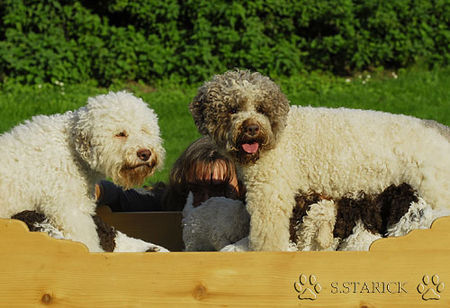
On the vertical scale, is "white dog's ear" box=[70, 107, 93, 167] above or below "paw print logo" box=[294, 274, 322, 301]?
above

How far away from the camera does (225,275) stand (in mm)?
3242

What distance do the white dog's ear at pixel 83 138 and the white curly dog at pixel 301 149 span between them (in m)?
0.57

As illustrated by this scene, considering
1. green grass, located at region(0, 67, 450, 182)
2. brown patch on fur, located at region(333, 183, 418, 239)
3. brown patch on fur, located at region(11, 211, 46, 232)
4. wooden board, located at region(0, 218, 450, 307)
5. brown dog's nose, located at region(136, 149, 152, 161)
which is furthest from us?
green grass, located at region(0, 67, 450, 182)

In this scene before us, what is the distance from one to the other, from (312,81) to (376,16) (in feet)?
4.01

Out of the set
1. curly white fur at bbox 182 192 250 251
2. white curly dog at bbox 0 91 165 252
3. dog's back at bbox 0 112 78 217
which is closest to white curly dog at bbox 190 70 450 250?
curly white fur at bbox 182 192 250 251

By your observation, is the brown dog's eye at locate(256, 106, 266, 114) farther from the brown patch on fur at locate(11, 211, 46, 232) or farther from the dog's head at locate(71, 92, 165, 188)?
the brown patch on fur at locate(11, 211, 46, 232)

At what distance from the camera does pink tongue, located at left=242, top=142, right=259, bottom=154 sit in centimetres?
329

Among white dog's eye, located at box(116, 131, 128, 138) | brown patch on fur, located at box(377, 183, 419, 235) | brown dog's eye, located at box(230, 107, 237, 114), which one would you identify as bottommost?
white dog's eye, located at box(116, 131, 128, 138)

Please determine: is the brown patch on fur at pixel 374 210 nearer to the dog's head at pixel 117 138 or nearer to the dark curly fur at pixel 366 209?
the dark curly fur at pixel 366 209

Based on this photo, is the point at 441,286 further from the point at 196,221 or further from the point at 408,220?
the point at 196,221

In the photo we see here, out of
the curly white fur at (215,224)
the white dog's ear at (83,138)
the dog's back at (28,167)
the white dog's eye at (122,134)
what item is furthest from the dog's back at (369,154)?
the dog's back at (28,167)

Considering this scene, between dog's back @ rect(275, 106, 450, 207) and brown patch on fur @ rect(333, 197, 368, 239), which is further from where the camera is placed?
brown patch on fur @ rect(333, 197, 368, 239)

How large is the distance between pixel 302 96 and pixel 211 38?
5.60 feet

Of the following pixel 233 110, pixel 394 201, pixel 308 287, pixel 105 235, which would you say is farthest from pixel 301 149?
pixel 105 235
